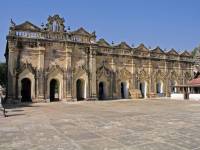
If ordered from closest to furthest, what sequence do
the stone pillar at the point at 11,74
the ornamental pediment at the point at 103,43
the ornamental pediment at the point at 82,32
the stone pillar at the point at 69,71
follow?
the stone pillar at the point at 11,74, the stone pillar at the point at 69,71, the ornamental pediment at the point at 82,32, the ornamental pediment at the point at 103,43

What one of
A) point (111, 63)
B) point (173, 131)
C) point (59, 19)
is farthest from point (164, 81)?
point (173, 131)

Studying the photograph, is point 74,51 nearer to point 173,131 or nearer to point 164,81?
point 164,81

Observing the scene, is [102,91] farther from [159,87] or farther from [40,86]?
[159,87]

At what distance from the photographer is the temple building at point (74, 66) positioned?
26750 mm

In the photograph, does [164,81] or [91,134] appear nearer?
[91,134]

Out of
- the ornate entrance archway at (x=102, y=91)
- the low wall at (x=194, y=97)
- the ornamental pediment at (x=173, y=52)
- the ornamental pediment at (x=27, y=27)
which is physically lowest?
the low wall at (x=194, y=97)

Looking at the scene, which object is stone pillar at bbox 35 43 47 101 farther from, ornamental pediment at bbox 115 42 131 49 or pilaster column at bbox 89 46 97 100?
ornamental pediment at bbox 115 42 131 49

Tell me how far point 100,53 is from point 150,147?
1006 inches

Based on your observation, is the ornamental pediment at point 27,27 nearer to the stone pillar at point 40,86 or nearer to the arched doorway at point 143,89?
the stone pillar at point 40,86

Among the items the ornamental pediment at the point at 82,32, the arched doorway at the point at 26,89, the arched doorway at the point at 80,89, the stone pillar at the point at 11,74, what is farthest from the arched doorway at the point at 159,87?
the stone pillar at the point at 11,74

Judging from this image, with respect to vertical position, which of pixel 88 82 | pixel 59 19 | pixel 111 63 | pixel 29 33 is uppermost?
pixel 59 19

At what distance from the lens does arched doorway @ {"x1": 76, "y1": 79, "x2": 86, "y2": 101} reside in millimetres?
30314

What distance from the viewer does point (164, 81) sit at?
38.0 m

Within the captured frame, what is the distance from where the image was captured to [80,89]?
3089cm
